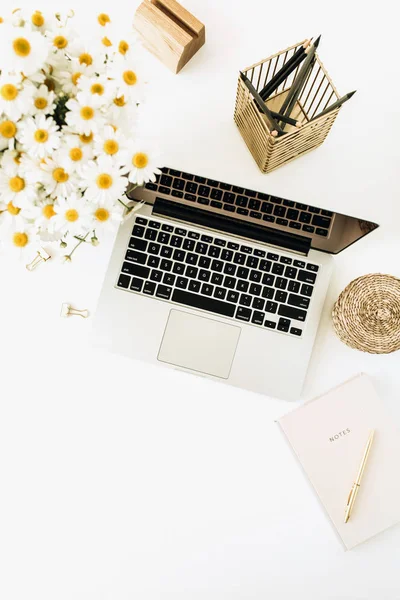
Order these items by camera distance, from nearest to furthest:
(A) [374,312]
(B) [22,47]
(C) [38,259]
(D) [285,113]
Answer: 1. (B) [22,47]
2. (D) [285,113]
3. (A) [374,312]
4. (C) [38,259]

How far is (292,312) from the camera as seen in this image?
89cm

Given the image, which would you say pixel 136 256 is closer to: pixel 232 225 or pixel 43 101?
pixel 232 225

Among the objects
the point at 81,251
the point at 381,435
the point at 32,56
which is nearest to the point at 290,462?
the point at 381,435

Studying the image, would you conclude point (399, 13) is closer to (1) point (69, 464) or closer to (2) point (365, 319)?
(2) point (365, 319)

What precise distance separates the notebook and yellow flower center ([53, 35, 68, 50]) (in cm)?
72

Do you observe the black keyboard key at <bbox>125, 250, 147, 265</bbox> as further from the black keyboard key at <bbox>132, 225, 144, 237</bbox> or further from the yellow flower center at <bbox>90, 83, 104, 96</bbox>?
the yellow flower center at <bbox>90, 83, 104, 96</bbox>

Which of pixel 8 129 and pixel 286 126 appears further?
pixel 286 126

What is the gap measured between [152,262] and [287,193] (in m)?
0.27

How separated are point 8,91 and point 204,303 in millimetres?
485

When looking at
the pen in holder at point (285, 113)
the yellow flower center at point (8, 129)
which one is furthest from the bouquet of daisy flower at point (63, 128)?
the pen in holder at point (285, 113)

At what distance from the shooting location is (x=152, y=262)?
0.88 metres

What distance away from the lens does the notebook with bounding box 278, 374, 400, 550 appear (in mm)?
918

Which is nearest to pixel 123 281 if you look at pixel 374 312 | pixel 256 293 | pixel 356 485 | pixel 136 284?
pixel 136 284

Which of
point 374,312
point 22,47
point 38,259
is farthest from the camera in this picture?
point 38,259
